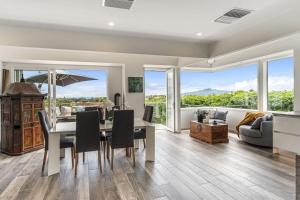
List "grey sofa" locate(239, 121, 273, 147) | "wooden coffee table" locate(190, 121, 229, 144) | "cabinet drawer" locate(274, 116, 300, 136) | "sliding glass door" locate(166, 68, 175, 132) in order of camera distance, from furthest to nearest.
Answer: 1. "sliding glass door" locate(166, 68, 175, 132)
2. "wooden coffee table" locate(190, 121, 229, 144)
3. "grey sofa" locate(239, 121, 273, 147)
4. "cabinet drawer" locate(274, 116, 300, 136)

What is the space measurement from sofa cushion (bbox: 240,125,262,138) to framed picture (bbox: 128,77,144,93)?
10.5ft

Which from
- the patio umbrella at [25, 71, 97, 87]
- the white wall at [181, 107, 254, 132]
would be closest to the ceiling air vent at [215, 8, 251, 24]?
the white wall at [181, 107, 254, 132]

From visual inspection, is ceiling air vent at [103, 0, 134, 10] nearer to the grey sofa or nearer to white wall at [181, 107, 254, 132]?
the grey sofa

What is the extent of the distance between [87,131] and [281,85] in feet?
17.1

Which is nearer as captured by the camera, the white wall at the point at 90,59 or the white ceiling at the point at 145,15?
the white ceiling at the point at 145,15

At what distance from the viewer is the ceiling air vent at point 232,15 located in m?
3.40

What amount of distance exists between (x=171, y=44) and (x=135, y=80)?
1.75 meters

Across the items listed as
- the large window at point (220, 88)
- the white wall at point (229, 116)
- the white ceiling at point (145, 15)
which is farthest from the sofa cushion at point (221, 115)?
the white ceiling at point (145, 15)

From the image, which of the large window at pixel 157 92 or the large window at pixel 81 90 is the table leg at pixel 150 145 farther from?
the large window at pixel 157 92

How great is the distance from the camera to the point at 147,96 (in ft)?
22.6

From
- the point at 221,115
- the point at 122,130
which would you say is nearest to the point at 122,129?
the point at 122,130

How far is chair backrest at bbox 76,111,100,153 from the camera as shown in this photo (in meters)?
3.24

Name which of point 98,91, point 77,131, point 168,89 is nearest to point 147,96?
point 168,89

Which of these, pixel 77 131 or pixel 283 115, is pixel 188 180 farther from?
pixel 283 115
